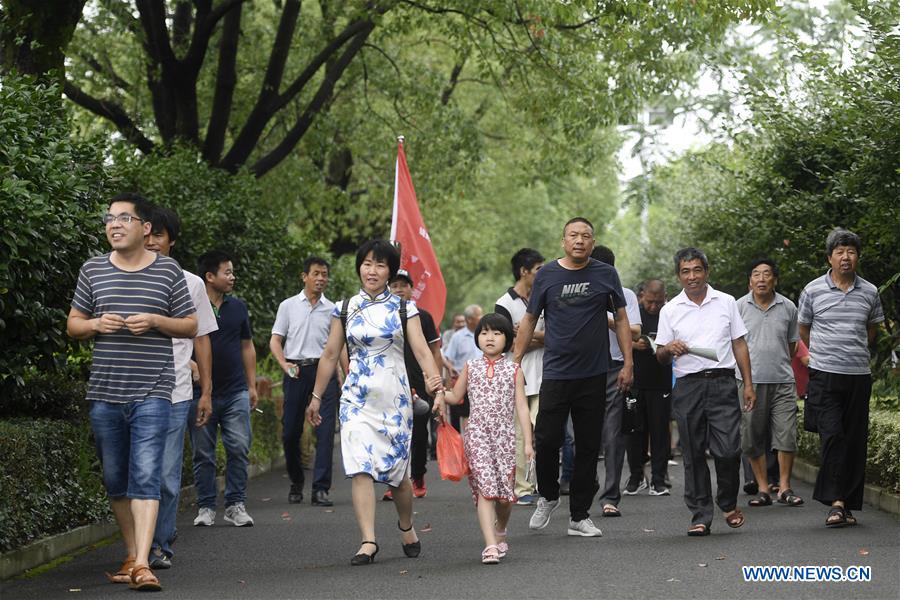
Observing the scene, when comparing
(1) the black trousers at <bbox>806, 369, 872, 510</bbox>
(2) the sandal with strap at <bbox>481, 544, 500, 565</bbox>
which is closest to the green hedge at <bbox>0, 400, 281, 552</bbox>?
(2) the sandal with strap at <bbox>481, 544, 500, 565</bbox>

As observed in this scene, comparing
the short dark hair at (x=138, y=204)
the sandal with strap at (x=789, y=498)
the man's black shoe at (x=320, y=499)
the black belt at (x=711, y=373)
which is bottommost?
the man's black shoe at (x=320, y=499)

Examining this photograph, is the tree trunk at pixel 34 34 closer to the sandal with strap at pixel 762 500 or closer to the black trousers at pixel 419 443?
the black trousers at pixel 419 443

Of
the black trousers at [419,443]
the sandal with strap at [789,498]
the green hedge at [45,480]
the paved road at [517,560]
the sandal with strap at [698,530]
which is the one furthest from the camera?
the black trousers at [419,443]

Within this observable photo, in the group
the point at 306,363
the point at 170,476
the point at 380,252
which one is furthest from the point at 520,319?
the point at 170,476

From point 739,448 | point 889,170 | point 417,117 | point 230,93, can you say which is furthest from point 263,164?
point 739,448

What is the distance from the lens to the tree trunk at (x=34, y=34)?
12.7 m

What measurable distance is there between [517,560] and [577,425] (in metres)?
1.33

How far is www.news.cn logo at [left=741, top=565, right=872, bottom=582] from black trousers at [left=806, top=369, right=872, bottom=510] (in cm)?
194

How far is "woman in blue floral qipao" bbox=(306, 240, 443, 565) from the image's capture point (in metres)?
8.54

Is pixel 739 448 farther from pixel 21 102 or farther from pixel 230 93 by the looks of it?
pixel 230 93

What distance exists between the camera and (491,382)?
29.6 ft

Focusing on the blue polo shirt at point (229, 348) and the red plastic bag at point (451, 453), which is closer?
the red plastic bag at point (451, 453)

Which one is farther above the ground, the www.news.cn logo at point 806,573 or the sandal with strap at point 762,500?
the www.news.cn logo at point 806,573

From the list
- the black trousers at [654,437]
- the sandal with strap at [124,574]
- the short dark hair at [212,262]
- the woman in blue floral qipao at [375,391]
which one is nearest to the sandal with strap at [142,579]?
the sandal with strap at [124,574]
